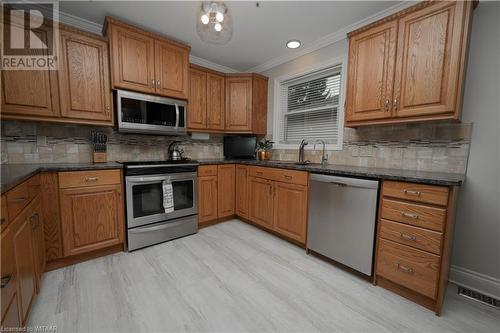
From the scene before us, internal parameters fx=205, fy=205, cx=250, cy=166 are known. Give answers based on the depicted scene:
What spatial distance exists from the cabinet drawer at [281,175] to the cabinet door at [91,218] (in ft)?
5.17

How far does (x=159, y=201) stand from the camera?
93.1 inches

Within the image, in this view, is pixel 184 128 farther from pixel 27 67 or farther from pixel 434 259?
pixel 434 259

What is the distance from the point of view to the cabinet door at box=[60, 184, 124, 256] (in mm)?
1861

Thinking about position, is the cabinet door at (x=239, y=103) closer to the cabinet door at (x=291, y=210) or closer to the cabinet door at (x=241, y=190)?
the cabinet door at (x=241, y=190)

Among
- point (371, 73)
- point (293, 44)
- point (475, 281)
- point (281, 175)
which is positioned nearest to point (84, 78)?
point (281, 175)

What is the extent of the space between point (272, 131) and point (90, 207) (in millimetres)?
2592

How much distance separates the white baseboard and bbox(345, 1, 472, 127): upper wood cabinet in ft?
4.22

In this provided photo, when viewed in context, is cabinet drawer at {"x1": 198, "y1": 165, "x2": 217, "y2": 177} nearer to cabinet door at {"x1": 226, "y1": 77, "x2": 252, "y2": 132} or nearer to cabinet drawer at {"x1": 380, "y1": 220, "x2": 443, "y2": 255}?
cabinet door at {"x1": 226, "y1": 77, "x2": 252, "y2": 132}

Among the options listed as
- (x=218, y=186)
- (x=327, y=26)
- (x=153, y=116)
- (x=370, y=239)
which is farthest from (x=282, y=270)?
(x=327, y=26)

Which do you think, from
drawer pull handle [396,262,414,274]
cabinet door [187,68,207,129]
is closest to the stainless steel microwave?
cabinet door [187,68,207,129]

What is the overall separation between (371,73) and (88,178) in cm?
285

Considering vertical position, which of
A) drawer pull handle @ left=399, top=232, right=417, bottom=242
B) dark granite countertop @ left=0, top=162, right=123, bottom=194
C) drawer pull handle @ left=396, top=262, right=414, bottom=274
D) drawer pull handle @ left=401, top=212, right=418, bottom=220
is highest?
dark granite countertop @ left=0, top=162, right=123, bottom=194

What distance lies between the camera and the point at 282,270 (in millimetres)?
1901

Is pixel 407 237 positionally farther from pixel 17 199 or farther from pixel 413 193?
pixel 17 199
